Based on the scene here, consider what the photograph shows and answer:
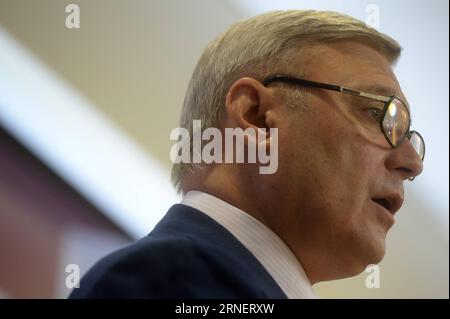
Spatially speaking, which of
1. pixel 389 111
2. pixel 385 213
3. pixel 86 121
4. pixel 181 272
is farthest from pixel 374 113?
pixel 86 121

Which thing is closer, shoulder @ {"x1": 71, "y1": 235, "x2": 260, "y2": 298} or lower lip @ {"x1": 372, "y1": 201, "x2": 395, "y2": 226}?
shoulder @ {"x1": 71, "y1": 235, "x2": 260, "y2": 298}

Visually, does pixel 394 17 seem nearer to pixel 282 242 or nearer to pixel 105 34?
pixel 105 34

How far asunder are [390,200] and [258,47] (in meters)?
0.24

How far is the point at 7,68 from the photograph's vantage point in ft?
3.09

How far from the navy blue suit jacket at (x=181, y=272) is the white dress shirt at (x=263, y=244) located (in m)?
0.02

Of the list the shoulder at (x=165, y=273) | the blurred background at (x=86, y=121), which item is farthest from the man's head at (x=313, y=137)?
the blurred background at (x=86, y=121)

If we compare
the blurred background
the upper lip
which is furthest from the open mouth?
the blurred background

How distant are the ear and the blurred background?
40cm

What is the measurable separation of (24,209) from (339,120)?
1.92ft

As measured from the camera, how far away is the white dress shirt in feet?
1.88

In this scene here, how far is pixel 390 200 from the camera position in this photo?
2.10ft

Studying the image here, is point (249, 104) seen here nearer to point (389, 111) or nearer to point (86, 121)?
point (389, 111)

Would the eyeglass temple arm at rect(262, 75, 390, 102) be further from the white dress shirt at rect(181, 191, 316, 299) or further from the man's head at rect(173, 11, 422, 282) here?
the white dress shirt at rect(181, 191, 316, 299)

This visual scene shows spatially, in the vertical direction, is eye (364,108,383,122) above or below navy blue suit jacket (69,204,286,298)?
above
